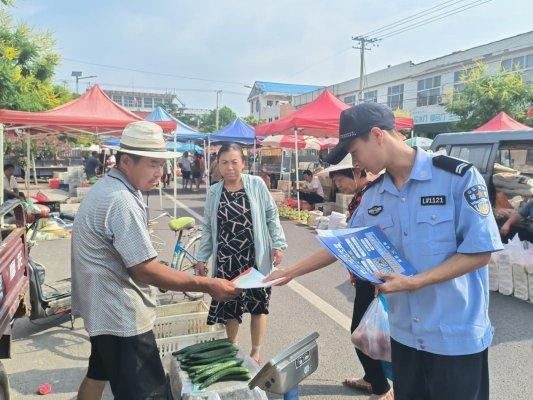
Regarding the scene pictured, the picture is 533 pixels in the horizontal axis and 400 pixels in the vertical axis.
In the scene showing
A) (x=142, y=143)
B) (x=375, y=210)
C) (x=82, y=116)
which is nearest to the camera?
(x=375, y=210)

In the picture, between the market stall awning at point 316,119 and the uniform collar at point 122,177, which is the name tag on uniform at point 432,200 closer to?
the uniform collar at point 122,177

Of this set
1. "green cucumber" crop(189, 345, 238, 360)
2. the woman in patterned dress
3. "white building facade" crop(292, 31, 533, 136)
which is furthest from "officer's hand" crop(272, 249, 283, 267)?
"white building facade" crop(292, 31, 533, 136)

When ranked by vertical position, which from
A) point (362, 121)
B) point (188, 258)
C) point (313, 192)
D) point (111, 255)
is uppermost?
point (362, 121)

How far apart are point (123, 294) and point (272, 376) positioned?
0.96 meters

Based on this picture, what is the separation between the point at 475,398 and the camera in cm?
187

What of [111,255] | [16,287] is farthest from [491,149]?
[16,287]

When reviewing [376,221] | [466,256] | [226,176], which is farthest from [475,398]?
[226,176]

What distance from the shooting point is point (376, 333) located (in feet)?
8.94

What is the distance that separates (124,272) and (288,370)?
3.38 ft

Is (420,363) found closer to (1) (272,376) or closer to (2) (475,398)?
(2) (475,398)

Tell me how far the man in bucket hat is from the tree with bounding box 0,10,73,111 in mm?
8396

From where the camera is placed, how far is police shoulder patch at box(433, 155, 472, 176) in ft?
5.99

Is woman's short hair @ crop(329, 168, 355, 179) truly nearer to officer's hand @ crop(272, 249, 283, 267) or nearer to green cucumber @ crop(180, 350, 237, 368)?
officer's hand @ crop(272, 249, 283, 267)

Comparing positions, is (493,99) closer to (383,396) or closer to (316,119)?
(316,119)
